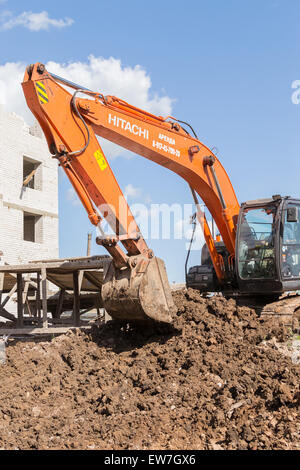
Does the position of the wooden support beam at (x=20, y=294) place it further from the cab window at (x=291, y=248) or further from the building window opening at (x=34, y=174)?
the building window opening at (x=34, y=174)

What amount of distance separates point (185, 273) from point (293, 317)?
2.33m

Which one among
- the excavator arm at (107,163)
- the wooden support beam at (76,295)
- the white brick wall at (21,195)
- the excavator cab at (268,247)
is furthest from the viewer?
the white brick wall at (21,195)

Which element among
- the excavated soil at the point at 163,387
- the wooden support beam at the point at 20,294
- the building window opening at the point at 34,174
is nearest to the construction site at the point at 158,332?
the excavated soil at the point at 163,387

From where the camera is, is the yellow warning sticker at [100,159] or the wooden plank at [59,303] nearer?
the yellow warning sticker at [100,159]

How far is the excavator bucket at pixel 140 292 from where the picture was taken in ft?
21.6

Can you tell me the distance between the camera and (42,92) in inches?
251

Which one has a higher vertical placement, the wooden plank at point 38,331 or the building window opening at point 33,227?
the building window opening at point 33,227

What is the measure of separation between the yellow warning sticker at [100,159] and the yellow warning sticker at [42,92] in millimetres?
968

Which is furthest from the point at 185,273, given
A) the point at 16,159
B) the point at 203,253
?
the point at 16,159

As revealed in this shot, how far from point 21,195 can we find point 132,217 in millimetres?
11940

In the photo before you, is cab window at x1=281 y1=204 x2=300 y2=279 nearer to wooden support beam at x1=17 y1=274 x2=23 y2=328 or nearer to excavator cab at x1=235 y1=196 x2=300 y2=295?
excavator cab at x1=235 y1=196 x2=300 y2=295

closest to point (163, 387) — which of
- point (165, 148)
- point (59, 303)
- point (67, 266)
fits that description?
point (165, 148)

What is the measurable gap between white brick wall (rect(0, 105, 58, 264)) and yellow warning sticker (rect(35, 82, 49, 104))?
11123mm

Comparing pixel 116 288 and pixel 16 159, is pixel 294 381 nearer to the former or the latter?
pixel 116 288
